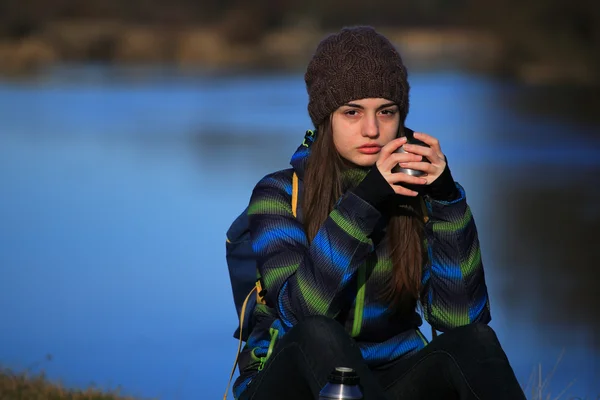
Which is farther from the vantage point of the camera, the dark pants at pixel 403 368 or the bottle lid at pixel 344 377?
the dark pants at pixel 403 368

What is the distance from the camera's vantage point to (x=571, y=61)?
66.5ft

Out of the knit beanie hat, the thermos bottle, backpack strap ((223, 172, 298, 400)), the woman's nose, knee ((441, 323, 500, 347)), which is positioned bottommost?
the thermos bottle

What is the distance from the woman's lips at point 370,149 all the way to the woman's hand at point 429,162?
0.16 m

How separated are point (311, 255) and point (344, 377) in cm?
44

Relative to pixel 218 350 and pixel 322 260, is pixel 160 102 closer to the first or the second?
pixel 218 350

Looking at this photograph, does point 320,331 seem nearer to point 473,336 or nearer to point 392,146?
point 473,336

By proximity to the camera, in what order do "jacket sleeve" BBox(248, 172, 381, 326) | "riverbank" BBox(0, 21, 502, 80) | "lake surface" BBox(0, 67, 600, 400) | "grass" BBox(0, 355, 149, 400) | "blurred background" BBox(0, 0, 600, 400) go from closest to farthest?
"jacket sleeve" BBox(248, 172, 381, 326) → "grass" BBox(0, 355, 149, 400) → "lake surface" BBox(0, 67, 600, 400) → "blurred background" BBox(0, 0, 600, 400) → "riverbank" BBox(0, 21, 502, 80)

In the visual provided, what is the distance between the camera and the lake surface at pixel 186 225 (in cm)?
534

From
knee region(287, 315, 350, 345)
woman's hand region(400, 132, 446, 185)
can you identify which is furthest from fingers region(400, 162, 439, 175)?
knee region(287, 315, 350, 345)

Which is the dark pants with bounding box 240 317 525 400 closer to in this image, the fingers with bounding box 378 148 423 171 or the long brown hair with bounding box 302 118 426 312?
the long brown hair with bounding box 302 118 426 312

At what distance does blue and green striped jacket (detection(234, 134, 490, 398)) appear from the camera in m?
2.77

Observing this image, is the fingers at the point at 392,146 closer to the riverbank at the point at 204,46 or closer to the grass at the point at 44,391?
the grass at the point at 44,391

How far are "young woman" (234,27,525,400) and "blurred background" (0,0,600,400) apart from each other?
3.38ft

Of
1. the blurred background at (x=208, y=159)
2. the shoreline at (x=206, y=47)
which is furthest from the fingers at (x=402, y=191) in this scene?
the shoreline at (x=206, y=47)
